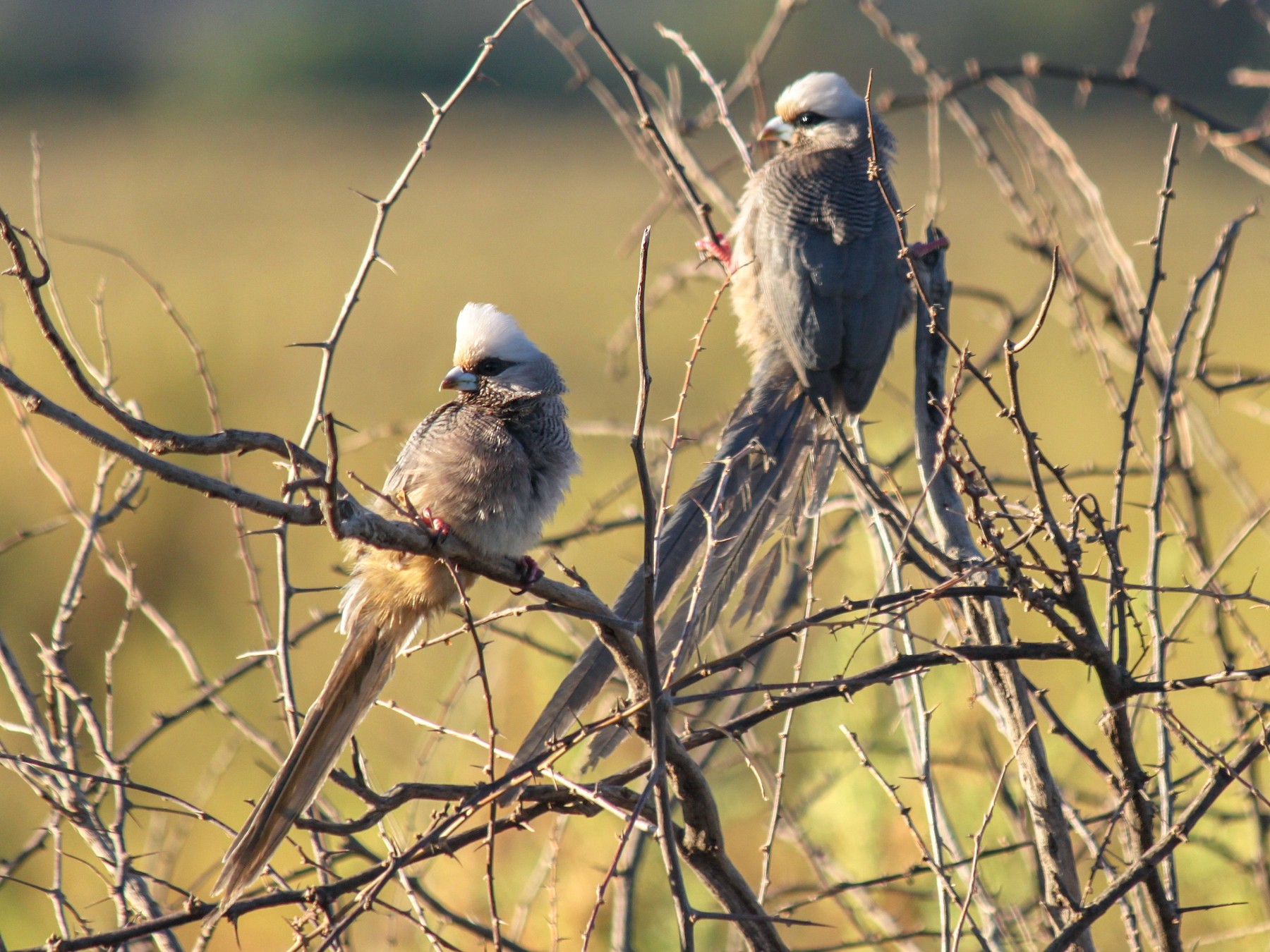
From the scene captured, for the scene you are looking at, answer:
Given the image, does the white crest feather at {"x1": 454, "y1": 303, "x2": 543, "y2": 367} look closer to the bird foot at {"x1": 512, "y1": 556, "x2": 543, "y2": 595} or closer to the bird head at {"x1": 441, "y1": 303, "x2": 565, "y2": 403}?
the bird head at {"x1": 441, "y1": 303, "x2": 565, "y2": 403}

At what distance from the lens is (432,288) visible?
478 inches

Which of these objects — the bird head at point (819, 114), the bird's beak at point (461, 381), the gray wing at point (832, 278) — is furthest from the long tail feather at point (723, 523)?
the bird head at point (819, 114)

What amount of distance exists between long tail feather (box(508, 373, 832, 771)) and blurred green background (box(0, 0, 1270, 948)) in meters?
0.22

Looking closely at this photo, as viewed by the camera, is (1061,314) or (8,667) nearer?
(8,667)

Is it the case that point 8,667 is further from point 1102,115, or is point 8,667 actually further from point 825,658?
point 1102,115

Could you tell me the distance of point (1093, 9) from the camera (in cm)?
1789

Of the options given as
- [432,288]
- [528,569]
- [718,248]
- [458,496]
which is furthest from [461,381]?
[432,288]

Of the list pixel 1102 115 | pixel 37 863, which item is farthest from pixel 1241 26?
pixel 37 863

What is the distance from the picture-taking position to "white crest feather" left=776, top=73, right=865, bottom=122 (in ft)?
13.0

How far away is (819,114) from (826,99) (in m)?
0.06

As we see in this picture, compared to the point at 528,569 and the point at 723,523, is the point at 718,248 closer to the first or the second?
the point at 723,523

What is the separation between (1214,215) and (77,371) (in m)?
13.0

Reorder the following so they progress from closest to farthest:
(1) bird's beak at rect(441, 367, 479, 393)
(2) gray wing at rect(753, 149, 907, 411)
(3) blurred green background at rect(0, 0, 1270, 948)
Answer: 1. (1) bird's beak at rect(441, 367, 479, 393)
2. (2) gray wing at rect(753, 149, 907, 411)
3. (3) blurred green background at rect(0, 0, 1270, 948)

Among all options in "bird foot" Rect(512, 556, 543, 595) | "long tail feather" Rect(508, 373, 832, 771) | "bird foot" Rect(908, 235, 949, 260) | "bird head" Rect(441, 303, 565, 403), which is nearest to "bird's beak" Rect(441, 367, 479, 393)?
"bird head" Rect(441, 303, 565, 403)
